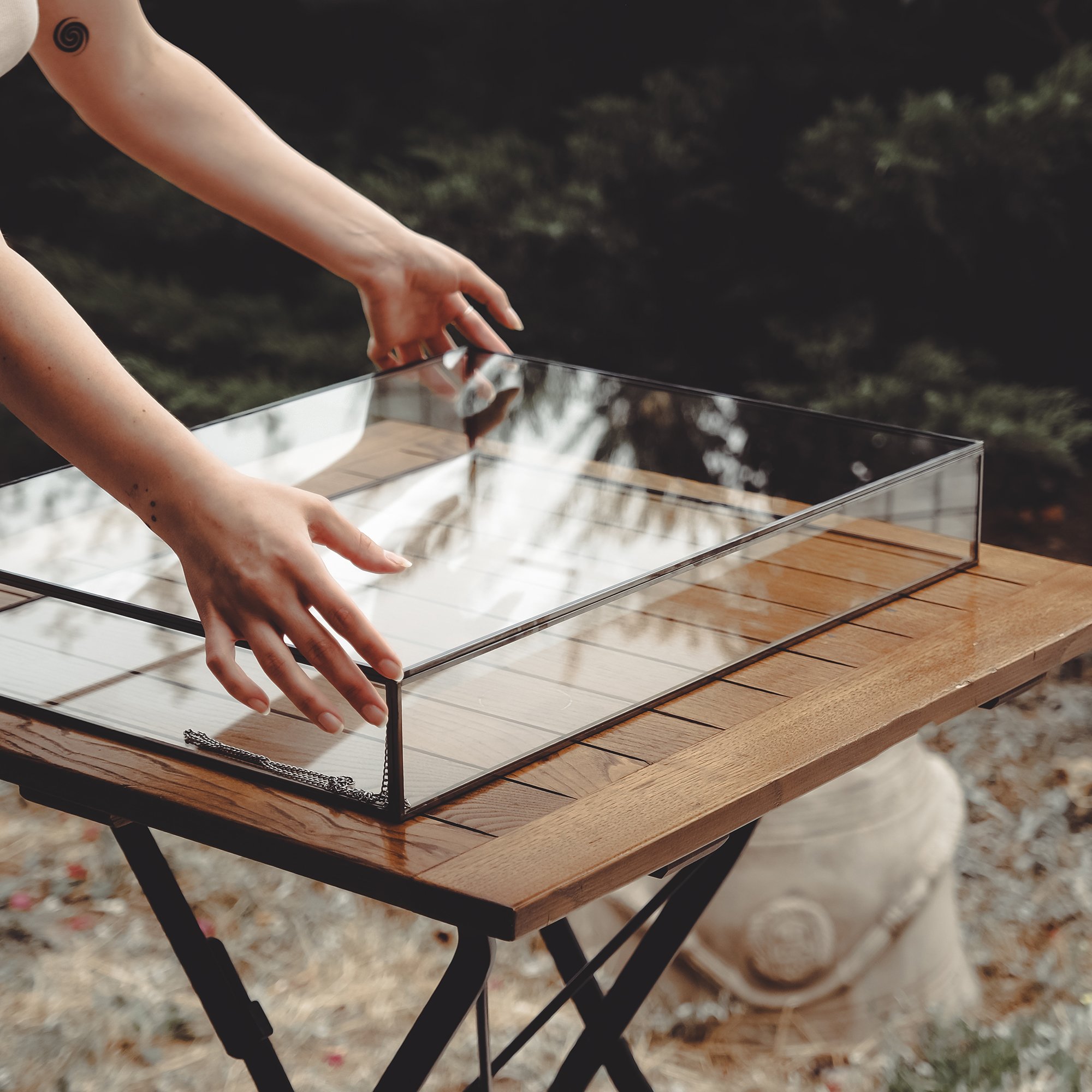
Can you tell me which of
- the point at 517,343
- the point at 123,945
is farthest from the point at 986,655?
the point at 517,343

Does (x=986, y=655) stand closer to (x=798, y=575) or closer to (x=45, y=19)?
(x=798, y=575)

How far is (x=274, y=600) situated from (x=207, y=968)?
42 centimetres

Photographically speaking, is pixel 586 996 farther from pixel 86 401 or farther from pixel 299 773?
pixel 86 401

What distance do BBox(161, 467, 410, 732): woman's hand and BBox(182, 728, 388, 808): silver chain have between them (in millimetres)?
52

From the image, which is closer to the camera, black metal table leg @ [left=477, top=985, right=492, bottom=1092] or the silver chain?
the silver chain

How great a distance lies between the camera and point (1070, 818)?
255cm

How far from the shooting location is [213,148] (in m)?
1.39

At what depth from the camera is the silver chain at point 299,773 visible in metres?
0.85

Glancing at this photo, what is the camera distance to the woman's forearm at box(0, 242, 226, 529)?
863 millimetres

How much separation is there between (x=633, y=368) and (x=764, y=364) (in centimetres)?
33

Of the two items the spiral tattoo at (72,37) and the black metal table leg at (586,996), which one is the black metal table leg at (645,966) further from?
the spiral tattoo at (72,37)

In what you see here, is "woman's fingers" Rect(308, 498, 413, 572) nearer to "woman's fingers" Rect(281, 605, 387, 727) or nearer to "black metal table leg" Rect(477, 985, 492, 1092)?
"woman's fingers" Rect(281, 605, 387, 727)

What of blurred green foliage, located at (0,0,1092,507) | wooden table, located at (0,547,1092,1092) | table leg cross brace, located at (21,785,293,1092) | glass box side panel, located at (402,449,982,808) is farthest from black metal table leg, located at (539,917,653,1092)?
blurred green foliage, located at (0,0,1092,507)

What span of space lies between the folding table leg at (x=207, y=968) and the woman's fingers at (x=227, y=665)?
0.29 meters
